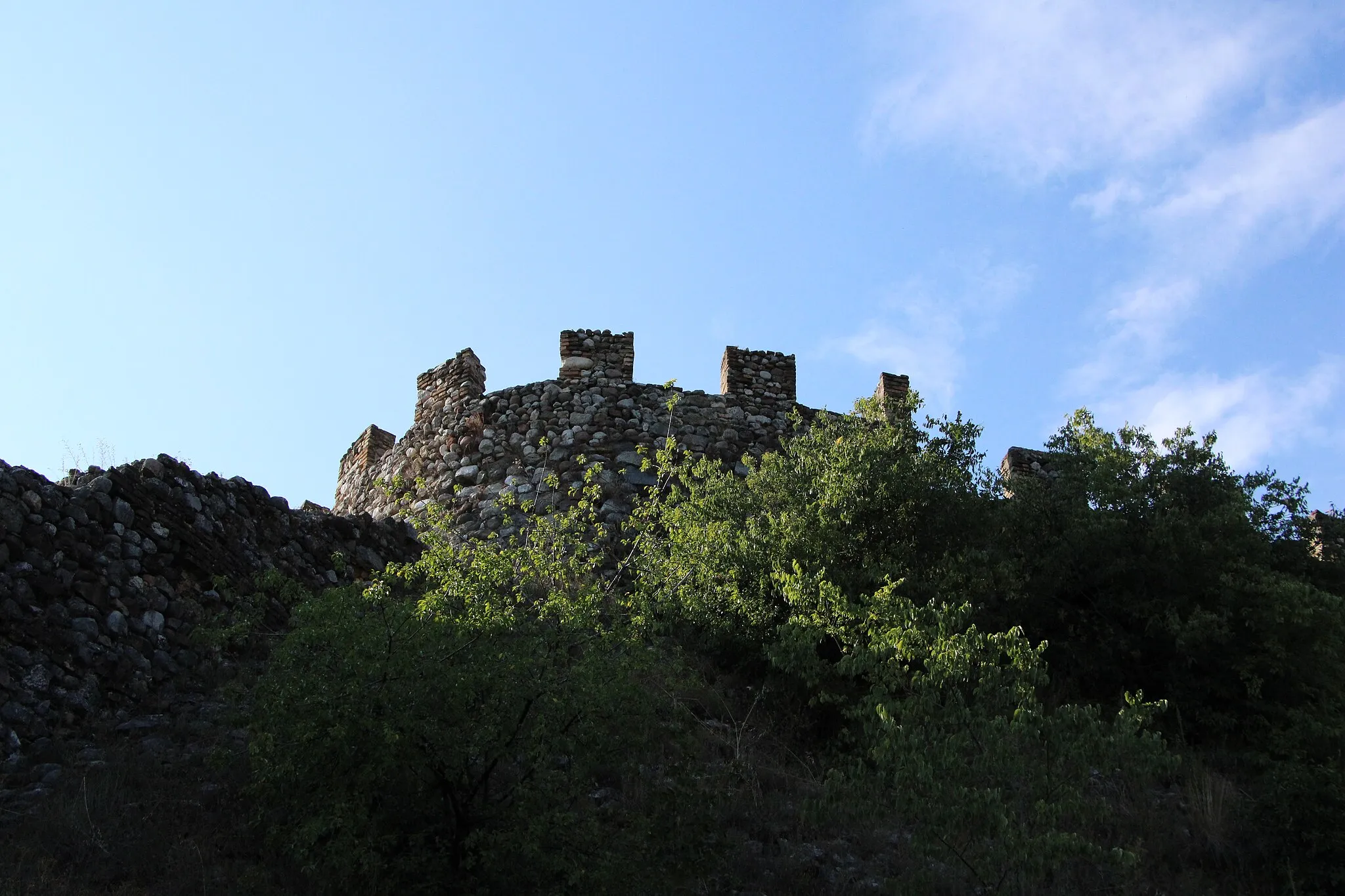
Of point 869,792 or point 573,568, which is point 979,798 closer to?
point 869,792

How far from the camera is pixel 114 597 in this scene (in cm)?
1002

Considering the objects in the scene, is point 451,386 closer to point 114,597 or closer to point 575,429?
point 575,429

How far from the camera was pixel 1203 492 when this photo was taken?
12797 mm

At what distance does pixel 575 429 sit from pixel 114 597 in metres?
6.73

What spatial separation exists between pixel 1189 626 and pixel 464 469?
8.73 metres

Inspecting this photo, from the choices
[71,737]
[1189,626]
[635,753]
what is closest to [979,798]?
[635,753]

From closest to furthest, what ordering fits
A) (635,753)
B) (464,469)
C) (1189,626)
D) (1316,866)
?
(635,753), (1316,866), (1189,626), (464,469)

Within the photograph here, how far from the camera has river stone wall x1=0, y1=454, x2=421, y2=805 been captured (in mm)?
8945

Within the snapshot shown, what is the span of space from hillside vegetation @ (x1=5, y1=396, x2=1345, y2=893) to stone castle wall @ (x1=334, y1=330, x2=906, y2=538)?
0.94 meters

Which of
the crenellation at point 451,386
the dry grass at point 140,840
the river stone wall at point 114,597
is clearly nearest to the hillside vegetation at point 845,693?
the dry grass at point 140,840

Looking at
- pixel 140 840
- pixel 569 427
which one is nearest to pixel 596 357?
pixel 569 427

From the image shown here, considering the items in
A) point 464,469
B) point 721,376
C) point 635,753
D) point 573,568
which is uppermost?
point 721,376

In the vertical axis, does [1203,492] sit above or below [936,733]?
above

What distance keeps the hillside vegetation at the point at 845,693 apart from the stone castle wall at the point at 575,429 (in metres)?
0.94
